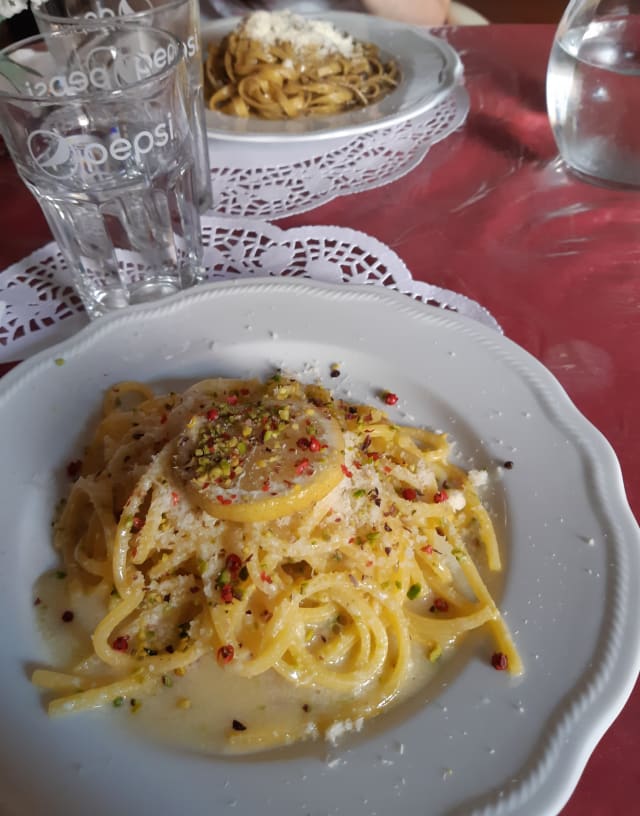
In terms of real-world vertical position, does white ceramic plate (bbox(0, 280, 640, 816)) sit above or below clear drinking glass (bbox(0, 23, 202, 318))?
below

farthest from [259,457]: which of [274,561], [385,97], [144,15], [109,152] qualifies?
[385,97]

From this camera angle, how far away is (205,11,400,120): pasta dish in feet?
6.23

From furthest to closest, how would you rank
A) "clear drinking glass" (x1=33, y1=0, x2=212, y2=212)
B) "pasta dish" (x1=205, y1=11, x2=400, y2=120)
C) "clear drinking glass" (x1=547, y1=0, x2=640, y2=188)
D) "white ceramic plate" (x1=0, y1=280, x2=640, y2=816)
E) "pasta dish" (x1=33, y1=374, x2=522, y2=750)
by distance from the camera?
"pasta dish" (x1=205, y1=11, x2=400, y2=120) < "clear drinking glass" (x1=547, y1=0, x2=640, y2=188) < "clear drinking glass" (x1=33, y1=0, x2=212, y2=212) < "pasta dish" (x1=33, y1=374, x2=522, y2=750) < "white ceramic plate" (x1=0, y1=280, x2=640, y2=816)

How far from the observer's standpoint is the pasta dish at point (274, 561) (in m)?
0.91

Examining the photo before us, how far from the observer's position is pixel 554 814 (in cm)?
71

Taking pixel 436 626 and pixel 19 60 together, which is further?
pixel 19 60

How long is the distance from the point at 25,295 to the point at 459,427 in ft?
3.12

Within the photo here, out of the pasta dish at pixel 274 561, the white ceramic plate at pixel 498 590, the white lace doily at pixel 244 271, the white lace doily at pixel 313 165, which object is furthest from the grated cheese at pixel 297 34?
the pasta dish at pixel 274 561

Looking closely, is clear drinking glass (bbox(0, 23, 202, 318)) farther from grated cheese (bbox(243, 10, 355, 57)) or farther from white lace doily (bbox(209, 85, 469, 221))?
grated cheese (bbox(243, 10, 355, 57))

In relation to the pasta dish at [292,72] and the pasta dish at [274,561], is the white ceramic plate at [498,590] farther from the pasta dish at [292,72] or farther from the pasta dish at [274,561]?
the pasta dish at [292,72]

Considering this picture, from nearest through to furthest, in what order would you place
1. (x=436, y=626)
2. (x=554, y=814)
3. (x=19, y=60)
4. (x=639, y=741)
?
(x=554, y=814) < (x=639, y=741) < (x=436, y=626) < (x=19, y=60)

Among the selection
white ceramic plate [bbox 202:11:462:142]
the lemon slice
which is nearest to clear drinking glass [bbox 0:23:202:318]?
white ceramic plate [bbox 202:11:462:142]

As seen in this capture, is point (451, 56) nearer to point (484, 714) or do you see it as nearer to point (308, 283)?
point (308, 283)

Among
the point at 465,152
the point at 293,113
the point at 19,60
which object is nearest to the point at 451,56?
the point at 465,152
